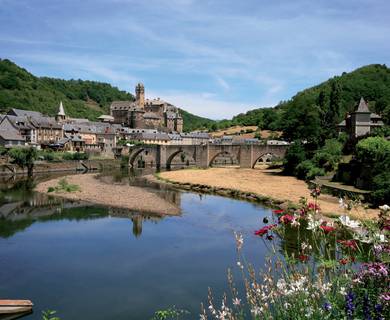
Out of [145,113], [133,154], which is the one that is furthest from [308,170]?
[145,113]

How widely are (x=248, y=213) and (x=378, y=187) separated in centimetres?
1129

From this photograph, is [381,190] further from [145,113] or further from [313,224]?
[145,113]

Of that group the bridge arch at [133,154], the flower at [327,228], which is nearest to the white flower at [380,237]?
the flower at [327,228]

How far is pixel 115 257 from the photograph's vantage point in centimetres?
2266

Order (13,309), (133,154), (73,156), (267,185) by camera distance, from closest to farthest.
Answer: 1. (13,309)
2. (267,185)
3. (73,156)
4. (133,154)

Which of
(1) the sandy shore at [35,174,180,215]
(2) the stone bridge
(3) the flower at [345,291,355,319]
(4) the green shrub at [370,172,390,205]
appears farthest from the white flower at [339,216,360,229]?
(2) the stone bridge

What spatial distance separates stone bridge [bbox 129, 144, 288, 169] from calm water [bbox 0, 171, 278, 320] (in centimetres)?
4116

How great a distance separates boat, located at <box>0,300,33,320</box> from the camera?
14.9 metres

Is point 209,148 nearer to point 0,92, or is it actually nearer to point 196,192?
point 196,192

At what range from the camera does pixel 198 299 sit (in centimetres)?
1669

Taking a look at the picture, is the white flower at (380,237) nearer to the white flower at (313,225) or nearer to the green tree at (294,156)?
the white flower at (313,225)

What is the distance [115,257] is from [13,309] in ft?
26.1

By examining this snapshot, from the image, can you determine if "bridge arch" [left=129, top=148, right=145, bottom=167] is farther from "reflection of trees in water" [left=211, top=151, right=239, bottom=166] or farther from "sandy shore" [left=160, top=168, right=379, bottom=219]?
"sandy shore" [left=160, top=168, right=379, bottom=219]

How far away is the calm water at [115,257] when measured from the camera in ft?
55.1
